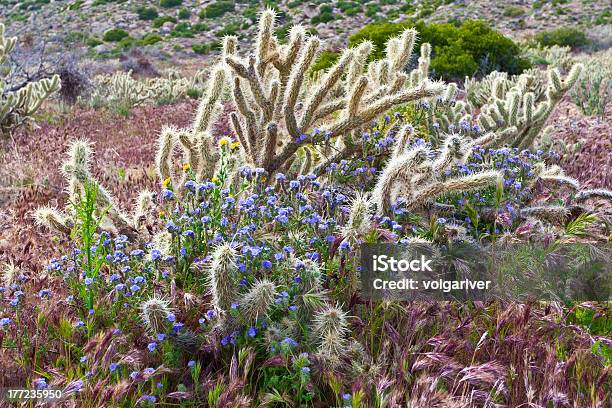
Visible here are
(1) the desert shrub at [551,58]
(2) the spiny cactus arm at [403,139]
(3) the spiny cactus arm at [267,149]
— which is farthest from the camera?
(1) the desert shrub at [551,58]

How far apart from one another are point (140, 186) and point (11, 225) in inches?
38.1

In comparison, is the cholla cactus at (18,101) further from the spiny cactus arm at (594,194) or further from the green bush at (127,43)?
the green bush at (127,43)

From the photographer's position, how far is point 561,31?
22.6m

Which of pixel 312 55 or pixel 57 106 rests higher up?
pixel 312 55

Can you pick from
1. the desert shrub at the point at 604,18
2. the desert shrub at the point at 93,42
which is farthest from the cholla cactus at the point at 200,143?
the desert shrub at the point at 93,42

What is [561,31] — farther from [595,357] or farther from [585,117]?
[595,357]

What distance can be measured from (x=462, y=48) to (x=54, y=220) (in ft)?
34.3

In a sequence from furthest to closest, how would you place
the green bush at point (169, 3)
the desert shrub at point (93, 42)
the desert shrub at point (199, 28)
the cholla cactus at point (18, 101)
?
the green bush at point (169, 3) < the desert shrub at point (199, 28) < the desert shrub at point (93, 42) < the cholla cactus at point (18, 101)

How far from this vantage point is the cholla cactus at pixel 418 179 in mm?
2947

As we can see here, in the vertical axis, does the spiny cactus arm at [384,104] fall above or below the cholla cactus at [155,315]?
above

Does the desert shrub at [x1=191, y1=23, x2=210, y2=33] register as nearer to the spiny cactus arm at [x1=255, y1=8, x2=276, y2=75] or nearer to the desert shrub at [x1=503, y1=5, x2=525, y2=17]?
the desert shrub at [x1=503, y1=5, x2=525, y2=17]

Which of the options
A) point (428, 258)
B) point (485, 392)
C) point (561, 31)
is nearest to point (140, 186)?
point (428, 258)

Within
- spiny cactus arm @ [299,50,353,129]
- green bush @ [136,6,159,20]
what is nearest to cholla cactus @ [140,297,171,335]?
spiny cactus arm @ [299,50,353,129]

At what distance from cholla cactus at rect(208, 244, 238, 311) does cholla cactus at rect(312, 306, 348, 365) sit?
33cm
